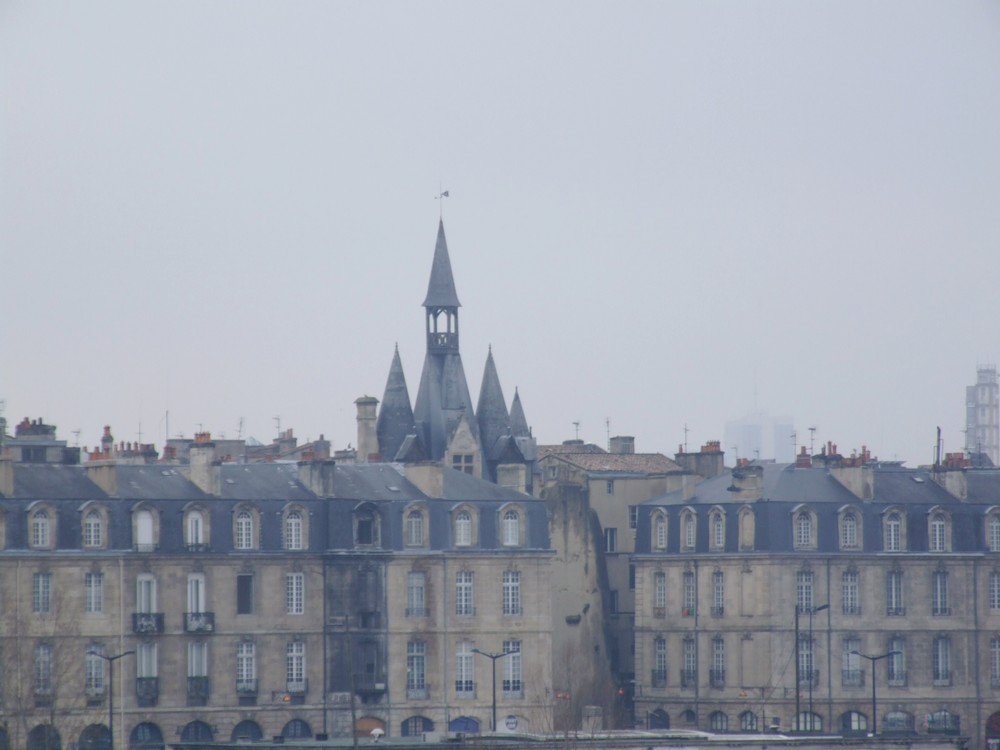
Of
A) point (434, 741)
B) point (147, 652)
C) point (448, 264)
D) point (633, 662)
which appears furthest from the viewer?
point (448, 264)

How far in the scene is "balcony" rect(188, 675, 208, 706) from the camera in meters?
109

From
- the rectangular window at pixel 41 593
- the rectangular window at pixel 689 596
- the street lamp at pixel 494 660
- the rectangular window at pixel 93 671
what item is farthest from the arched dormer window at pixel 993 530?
the rectangular window at pixel 41 593

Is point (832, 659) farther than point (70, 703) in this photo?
Yes

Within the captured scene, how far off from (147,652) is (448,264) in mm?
41136

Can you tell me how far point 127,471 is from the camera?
11056 centimetres

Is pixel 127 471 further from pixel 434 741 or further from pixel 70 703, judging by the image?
pixel 434 741

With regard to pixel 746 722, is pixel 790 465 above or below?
above

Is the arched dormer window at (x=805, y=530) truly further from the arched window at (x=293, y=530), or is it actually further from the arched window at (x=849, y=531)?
the arched window at (x=293, y=530)

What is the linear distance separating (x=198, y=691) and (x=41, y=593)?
7.16 meters

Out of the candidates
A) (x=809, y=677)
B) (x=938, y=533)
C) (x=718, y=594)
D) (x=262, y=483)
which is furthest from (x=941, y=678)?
(x=262, y=483)

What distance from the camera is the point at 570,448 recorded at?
481 feet

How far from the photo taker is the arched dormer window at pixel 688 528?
122m

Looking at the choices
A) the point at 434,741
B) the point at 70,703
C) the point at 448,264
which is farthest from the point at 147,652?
the point at 448,264

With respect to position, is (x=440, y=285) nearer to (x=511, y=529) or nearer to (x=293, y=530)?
(x=511, y=529)
